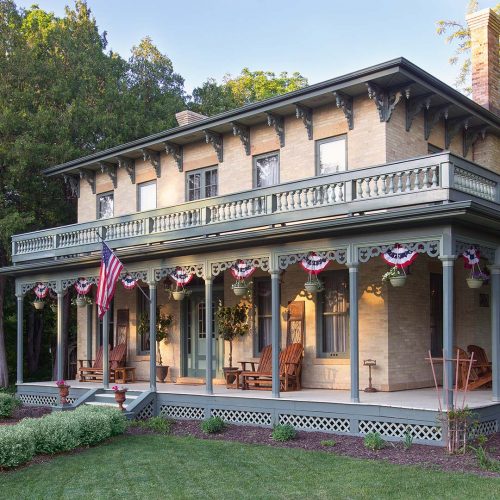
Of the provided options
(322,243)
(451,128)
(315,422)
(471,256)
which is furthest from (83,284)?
(471,256)

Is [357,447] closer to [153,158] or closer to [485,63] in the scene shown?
[485,63]

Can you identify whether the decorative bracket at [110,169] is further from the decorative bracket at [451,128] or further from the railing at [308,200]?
the decorative bracket at [451,128]

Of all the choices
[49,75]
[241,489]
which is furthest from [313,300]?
[49,75]

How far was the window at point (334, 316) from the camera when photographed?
16.9m

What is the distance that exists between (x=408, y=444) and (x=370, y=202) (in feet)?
15.0

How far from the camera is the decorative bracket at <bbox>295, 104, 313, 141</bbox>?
16.9m

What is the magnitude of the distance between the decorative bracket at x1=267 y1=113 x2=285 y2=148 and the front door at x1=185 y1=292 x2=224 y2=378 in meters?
4.75

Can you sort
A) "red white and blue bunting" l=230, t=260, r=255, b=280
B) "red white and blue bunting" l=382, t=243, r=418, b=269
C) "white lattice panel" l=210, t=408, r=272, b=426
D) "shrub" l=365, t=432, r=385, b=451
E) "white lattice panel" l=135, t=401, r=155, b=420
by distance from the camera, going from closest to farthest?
"shrub" l=365, t=432, r=385, b=451
"red white and blue bunting" l=382, t=243, r=418, b=269
"white lattice panel" l=210, t=408, r=272, b=426
"red white and blue bunting" l=230, t=260, r=255, b=280
"white lattice panel" l=135, t=401, r=155, b=420

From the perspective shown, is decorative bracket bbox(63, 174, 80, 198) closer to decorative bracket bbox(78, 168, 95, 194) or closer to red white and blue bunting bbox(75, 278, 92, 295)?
decorative bracket bbox(78, 168, 95, 194)

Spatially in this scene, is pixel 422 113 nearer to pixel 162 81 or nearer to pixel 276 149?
pixel 276 149

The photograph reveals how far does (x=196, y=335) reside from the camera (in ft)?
66.5

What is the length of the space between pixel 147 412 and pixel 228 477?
6600 mm

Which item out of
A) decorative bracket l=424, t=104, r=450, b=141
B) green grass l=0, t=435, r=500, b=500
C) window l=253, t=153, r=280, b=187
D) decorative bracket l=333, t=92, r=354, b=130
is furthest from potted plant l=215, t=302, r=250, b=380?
decorative bracket l=424, t=104, r=450, b=141

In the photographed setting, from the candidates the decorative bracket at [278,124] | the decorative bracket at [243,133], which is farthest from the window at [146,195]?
the decorative bracket at [278,124]
